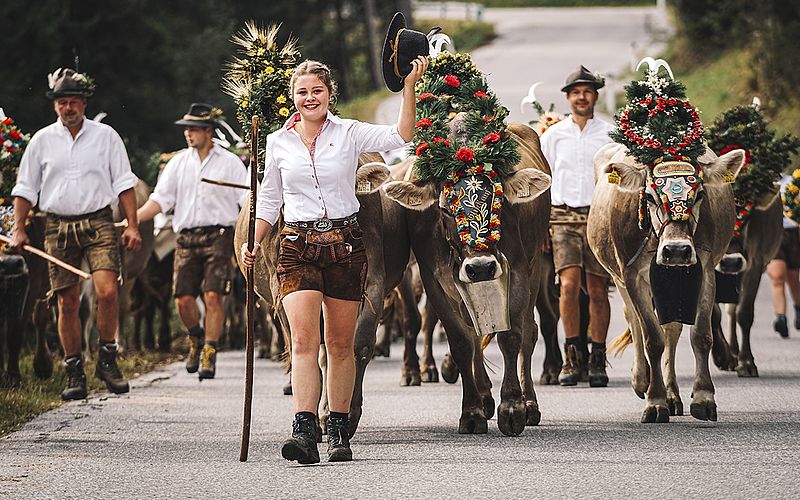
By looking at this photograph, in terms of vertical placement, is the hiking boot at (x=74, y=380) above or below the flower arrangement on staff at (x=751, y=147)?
below

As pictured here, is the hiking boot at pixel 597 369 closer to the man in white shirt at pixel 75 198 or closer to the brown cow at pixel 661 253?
the brown cow at pixel 661 253

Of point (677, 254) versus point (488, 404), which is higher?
point (677, 254)

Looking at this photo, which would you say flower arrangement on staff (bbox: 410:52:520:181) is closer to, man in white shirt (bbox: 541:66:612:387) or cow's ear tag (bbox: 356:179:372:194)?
cow's ear tag (bbox: 356:179:372:194)

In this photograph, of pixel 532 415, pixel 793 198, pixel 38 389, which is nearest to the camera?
pixel 532 415

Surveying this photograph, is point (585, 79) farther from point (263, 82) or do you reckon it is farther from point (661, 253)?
point (263, 82)

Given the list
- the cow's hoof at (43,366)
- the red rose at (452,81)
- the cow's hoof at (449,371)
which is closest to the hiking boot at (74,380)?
the cow's hoof at (43,366)

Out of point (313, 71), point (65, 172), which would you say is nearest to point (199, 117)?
point (65, 172)

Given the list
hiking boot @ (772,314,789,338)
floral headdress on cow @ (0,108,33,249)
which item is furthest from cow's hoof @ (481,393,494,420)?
hiking boot @ (772,314,789,338)

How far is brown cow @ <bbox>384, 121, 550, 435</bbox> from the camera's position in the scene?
11.3 metres

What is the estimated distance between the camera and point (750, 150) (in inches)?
612

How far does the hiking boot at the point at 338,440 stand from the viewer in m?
9.91

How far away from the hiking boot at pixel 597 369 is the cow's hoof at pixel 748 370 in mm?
1349

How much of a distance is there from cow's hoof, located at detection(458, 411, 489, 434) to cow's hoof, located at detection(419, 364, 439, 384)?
409 cm

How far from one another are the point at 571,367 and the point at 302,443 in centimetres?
594
